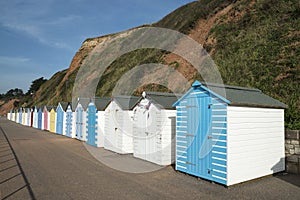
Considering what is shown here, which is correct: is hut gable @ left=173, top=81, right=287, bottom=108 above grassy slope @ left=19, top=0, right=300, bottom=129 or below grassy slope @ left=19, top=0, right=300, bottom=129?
below

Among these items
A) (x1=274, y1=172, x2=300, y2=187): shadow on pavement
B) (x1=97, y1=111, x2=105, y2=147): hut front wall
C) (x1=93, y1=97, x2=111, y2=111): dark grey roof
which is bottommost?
(x1=274, y1=172, x2=300, y2=187): shadow on pavement

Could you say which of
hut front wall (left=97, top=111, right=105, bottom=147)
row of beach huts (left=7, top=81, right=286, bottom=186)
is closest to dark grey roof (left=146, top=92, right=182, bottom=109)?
row of beach huts (left=7, top=81, right=286, bottom=186)

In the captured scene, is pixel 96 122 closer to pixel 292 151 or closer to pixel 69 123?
pixel 69 123

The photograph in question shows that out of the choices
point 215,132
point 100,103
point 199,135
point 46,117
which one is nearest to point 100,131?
point 100,103

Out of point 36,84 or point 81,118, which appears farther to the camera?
point 36,84

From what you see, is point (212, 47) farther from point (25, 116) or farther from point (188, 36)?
point (25, 116)

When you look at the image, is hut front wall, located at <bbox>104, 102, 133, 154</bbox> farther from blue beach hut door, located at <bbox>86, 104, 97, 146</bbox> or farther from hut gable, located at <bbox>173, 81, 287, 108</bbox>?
hut gable, located at <bbox>173, 81, 287, 108</bbox>

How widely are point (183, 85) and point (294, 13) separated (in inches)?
404

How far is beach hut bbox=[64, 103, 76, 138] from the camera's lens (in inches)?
901

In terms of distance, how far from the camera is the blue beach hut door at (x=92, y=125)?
56.2 feet

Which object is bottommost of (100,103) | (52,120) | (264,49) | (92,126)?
(52,120)

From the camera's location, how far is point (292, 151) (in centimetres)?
939

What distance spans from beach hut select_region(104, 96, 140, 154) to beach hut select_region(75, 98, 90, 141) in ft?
15.2

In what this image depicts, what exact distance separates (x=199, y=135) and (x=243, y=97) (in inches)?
80.5
